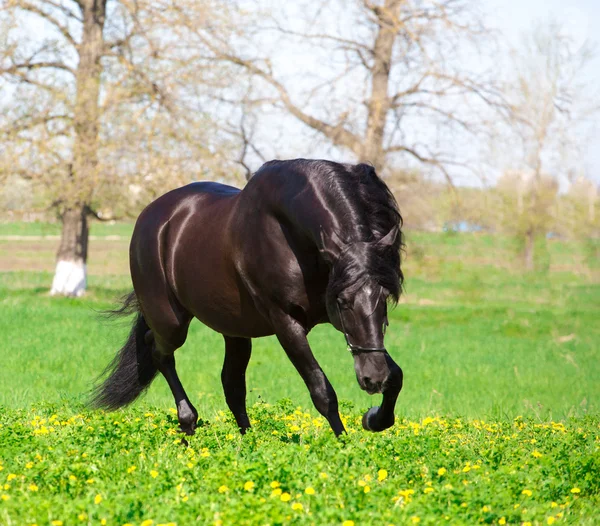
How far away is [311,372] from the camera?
205 inches

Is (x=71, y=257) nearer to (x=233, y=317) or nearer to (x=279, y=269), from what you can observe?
(x=233, y=317)

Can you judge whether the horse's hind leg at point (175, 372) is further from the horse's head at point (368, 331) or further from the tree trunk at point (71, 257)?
the tree trunk at point (71, 257)

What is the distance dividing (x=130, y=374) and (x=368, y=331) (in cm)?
317

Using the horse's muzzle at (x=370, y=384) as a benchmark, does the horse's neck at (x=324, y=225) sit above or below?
above

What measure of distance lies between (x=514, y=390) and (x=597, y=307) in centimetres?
1597

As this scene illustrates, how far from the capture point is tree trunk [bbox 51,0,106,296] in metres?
19.0

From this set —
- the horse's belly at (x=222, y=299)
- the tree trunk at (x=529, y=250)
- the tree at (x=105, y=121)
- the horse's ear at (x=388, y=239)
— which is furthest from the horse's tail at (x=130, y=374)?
the tree trunk at (x=529, y=250)

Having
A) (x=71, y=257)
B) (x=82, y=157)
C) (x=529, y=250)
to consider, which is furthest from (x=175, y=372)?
(x=529, y=250)

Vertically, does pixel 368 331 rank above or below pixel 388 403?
above

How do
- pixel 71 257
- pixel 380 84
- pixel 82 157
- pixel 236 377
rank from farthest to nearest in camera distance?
A: pixel 380 84
pixel 71 257
pixel 82 157
pixel 236 377

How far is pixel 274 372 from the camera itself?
11.5 meters

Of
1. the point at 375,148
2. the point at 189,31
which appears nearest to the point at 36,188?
the point at 189,31

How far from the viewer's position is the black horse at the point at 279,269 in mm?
4695

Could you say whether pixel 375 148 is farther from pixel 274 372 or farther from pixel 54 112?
pixel 274 372
